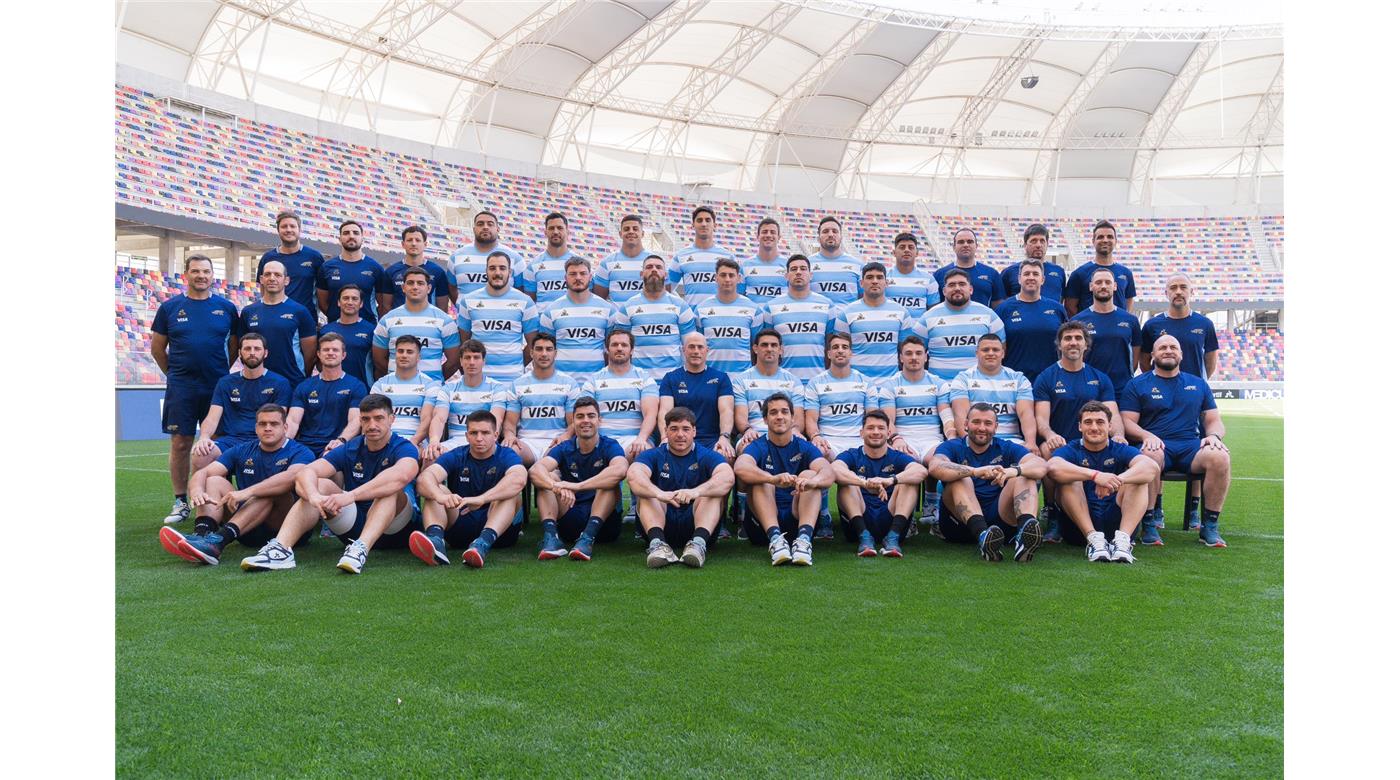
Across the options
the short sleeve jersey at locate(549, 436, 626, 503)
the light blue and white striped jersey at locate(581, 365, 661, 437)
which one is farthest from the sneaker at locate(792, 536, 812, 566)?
the light blue and white striped jersey at locate(581, 365, 661, 437)

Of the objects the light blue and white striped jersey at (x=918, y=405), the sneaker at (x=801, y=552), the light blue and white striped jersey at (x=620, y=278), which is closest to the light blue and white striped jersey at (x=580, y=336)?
the light blue and white striped jersey at (x=620, y=278)

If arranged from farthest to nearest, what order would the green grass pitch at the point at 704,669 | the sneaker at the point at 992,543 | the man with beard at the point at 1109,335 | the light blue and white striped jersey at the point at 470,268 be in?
the light blue and white striped jersey at the point at 470,268
the man with beard at the point at 1109,335
the sneaker at the point at 992,543
the green grass pitch at the point at 704,669

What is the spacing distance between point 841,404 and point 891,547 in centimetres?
119

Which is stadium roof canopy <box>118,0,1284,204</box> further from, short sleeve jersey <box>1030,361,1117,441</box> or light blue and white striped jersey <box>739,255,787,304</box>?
short sleeve jersey <box>1030,361,1117,441</box>

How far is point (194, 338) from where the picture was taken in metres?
6.21

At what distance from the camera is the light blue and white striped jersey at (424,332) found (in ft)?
20.1

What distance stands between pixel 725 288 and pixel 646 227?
2157 centimetres

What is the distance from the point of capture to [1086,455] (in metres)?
5.23

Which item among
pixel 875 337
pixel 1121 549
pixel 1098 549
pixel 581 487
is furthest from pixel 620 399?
pixel 1121 549

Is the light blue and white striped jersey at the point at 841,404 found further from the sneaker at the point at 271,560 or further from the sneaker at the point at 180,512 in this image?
the sneaker at the point at 180,512

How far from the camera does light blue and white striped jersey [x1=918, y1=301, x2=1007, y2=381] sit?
6.20 meters

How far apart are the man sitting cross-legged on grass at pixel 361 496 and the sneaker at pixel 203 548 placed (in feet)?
0.88
